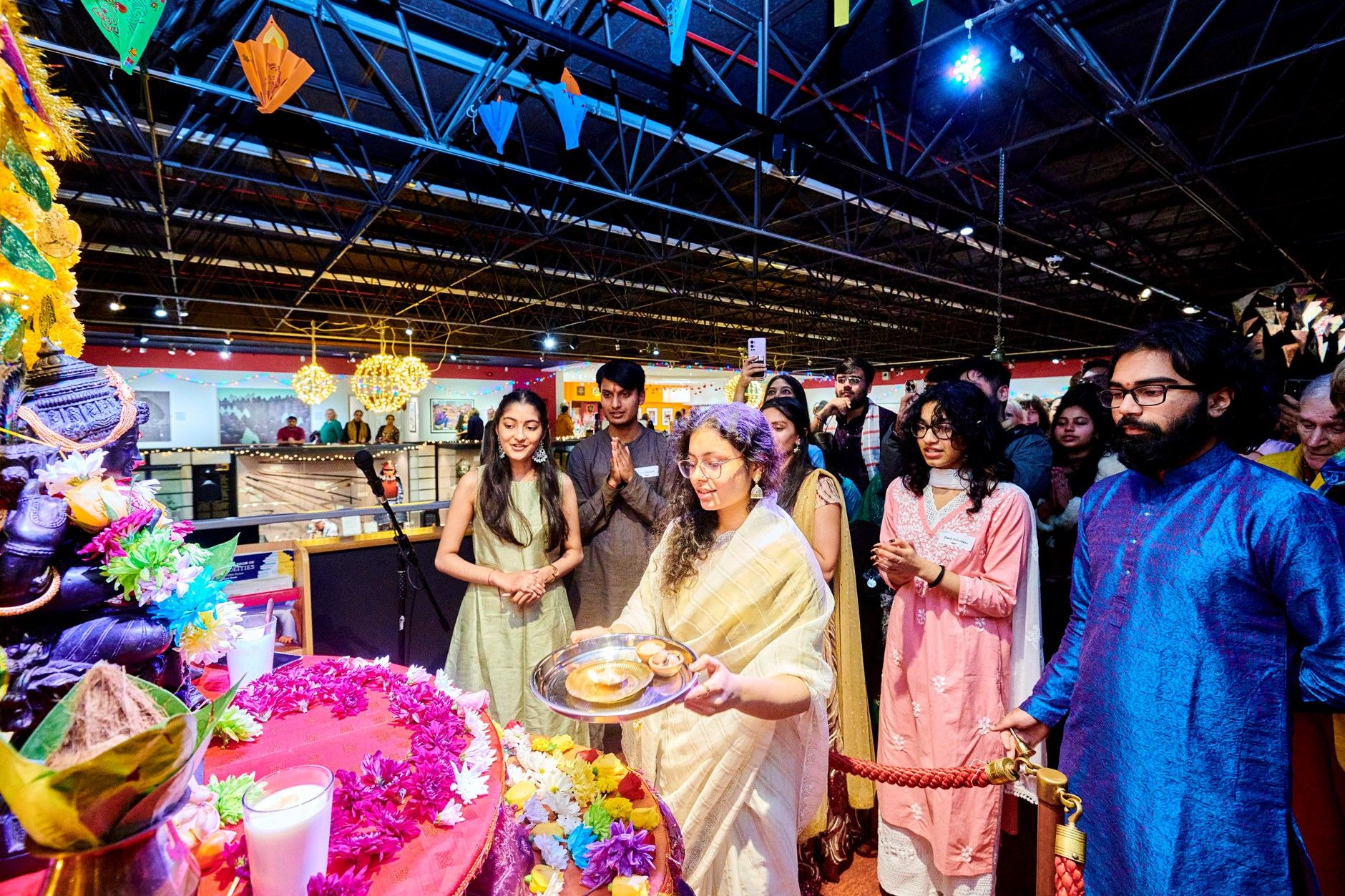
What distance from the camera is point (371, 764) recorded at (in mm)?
996

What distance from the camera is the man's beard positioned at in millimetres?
1282

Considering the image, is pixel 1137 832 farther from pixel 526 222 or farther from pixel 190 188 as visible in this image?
pixel 526 222

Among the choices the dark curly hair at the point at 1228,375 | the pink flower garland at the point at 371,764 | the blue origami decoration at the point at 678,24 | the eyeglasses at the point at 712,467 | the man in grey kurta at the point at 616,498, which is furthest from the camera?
the blue origami decoration at the point at 678,24

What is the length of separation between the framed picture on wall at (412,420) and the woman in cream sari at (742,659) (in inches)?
667

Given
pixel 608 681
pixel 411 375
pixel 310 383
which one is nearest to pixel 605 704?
pixel 608 681

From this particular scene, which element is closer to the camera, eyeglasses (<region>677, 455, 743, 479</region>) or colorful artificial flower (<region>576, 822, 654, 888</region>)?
colorful artificial flower (<region>576, 822, 654, 888</region>)

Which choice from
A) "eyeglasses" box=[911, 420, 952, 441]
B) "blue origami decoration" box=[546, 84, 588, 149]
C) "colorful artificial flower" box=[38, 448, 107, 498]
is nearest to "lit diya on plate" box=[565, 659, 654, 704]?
"colorful artificial flower" box=[38, 448, 107, 498]

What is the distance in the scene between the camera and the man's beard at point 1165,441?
50.5 inches

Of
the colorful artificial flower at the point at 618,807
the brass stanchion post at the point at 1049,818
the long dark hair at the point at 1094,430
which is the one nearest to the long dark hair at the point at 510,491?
the colorful artificial flower at the point at 618,807

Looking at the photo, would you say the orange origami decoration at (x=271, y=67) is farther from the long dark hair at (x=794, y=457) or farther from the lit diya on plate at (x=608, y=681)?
the lit diya on plate at (x=608, y=681)

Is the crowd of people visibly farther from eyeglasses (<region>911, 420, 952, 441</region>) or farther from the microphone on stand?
the microphone on stand

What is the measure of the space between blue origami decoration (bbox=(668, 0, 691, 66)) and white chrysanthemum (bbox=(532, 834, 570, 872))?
3372 mm

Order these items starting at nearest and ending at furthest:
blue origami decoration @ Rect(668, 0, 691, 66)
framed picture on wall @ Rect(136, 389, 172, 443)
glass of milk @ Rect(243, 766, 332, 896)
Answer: glass of milk @ Rect(243, 766, 332, 896)
blue origami decoration @ Rect(668, 0, 691, 66)
framed picture on wall @ Rect(136, 389, 172, 443)

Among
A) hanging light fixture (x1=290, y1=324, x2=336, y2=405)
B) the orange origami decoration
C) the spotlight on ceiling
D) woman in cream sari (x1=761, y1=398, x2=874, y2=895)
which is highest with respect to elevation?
the spotlight on ceiling
